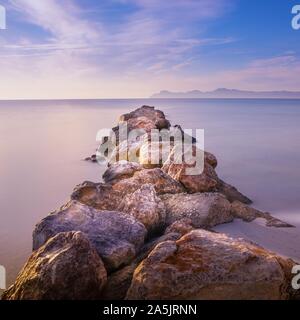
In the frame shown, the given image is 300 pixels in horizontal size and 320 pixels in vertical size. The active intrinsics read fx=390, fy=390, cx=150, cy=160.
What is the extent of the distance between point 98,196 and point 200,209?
1.67 meters

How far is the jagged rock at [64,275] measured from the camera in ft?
12.2

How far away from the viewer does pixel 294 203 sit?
7934mm

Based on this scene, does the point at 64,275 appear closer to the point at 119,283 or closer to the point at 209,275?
the point at 119,283

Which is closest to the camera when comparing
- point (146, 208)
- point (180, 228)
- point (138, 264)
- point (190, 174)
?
point (138, 264)

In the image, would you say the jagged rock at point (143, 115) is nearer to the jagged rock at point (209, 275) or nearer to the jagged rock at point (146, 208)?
the jagged rock at point (146, 208)

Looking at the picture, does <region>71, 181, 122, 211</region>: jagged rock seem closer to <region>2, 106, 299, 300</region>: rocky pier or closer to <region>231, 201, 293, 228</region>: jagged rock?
<region>2, 106, 299, 300</region>: rocky pier

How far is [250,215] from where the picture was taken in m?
6.62

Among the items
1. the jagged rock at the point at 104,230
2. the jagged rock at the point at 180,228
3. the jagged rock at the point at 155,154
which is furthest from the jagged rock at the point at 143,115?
the jagged rock at the point at 104,230

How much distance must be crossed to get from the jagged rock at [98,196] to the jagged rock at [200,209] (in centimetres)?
85

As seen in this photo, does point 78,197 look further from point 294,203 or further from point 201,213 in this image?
point 294,203

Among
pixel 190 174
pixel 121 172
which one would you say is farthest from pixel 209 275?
pixel 121 172
